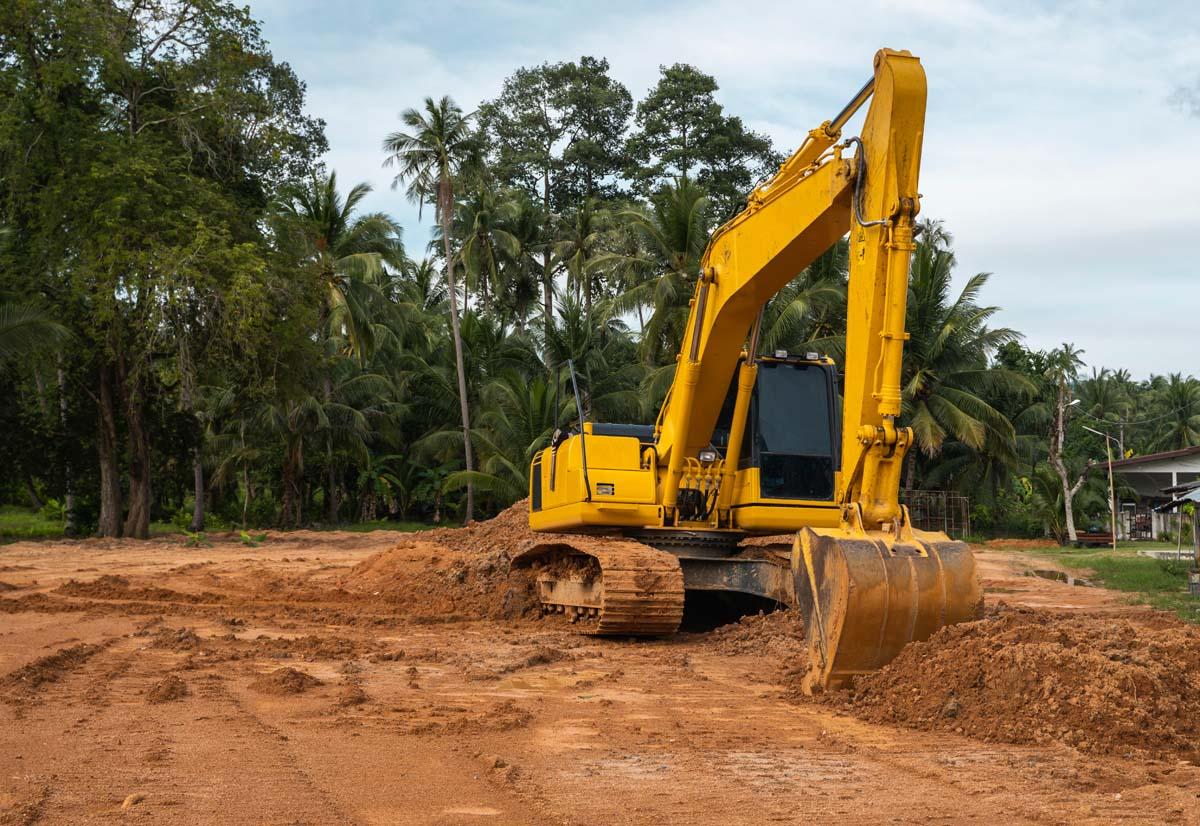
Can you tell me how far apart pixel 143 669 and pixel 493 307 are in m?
38.3

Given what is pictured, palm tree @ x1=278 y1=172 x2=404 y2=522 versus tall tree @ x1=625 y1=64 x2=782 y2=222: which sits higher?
tall tree @ x1=625 y1=64 x2=782 y2=222

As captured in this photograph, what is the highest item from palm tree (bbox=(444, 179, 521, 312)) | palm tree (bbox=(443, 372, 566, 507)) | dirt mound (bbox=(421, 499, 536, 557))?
palm tree (bbox=(444, 179, 521, 312))

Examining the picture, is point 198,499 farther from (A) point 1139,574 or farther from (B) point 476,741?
(B) point 476,741

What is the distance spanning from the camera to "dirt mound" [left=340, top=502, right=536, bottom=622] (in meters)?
13.3

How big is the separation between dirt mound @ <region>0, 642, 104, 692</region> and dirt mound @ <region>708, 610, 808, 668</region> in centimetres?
522

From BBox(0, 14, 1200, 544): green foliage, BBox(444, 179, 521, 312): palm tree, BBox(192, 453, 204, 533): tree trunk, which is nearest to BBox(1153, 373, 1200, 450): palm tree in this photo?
BBox(0, 14, 1200, 544): green foliage

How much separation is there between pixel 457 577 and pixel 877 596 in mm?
8317

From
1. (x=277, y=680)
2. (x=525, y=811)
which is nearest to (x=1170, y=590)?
(x=277, y=680)

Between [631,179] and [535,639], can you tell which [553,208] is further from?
[535,639]

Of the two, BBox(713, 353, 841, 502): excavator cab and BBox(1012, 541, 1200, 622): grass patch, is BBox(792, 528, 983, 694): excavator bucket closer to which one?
BBox(713, 353, 841, 502): excavator cab

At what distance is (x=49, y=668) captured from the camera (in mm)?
8734

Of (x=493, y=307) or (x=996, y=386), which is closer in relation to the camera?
(x=996, y=386)

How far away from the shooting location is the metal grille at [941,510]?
123ft

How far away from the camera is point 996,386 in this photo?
3691 centimetres
